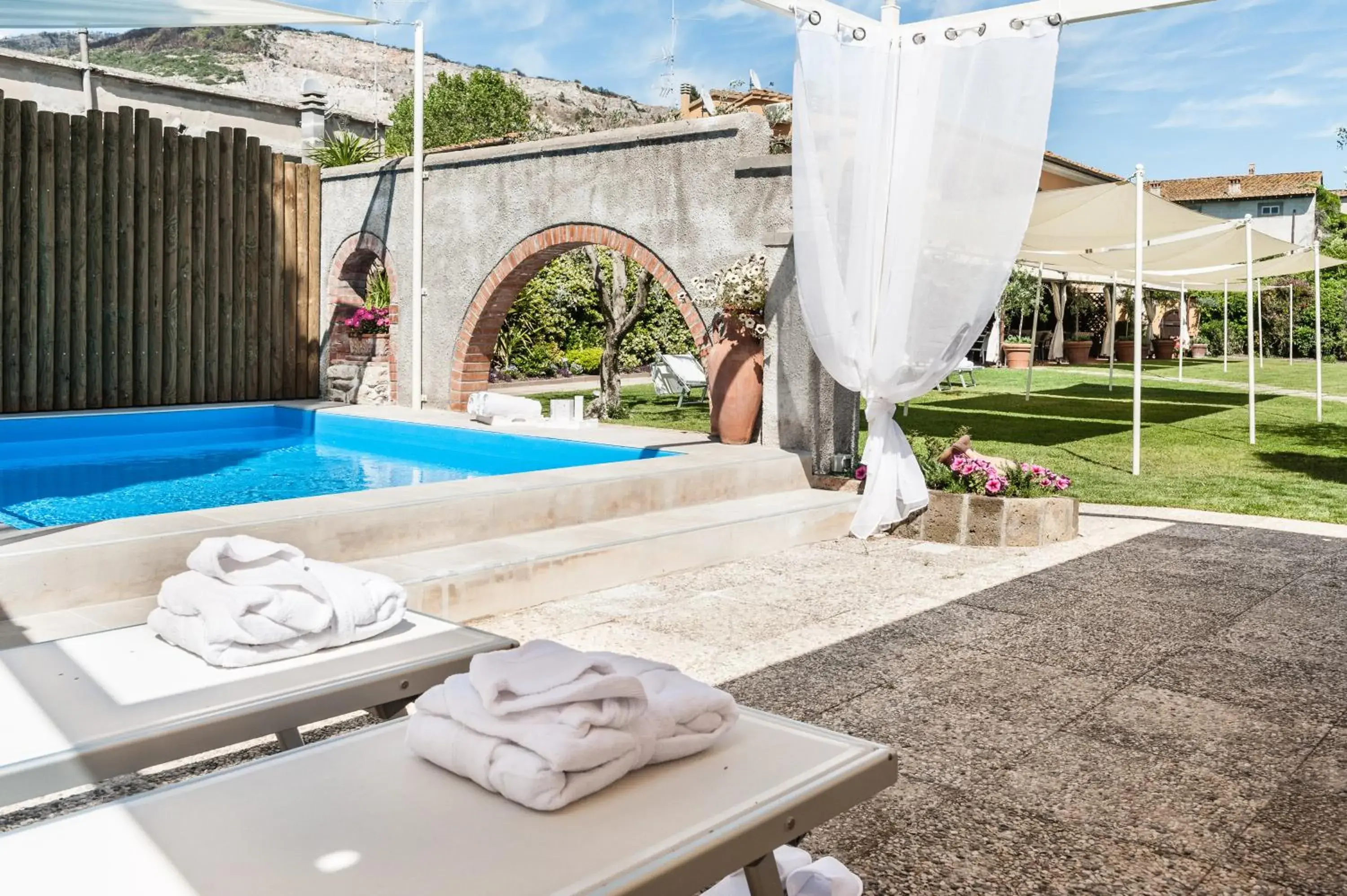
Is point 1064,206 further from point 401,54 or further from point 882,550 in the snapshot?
Answer: point 401,54

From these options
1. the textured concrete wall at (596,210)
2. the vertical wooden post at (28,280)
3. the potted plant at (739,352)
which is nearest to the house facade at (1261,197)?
the textured concrete wall at (596,210)

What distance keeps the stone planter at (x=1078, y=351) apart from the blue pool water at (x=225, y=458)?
2185 cm

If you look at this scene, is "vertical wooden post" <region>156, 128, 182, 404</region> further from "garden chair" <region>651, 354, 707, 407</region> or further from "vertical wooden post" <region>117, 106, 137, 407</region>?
"garden chair" <region>651, 354, 707, 407</region>

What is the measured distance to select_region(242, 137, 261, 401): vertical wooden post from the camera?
1033 centimetres

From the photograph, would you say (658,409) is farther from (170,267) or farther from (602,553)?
(602,553)

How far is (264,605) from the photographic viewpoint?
2611 mm

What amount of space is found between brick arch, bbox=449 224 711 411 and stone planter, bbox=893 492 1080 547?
6.82 feet

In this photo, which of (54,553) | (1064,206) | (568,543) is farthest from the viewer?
(1064,206)

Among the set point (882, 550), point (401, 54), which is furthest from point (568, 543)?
point (401, 54)

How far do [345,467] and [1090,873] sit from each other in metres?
6.47

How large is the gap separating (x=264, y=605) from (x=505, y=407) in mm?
6395

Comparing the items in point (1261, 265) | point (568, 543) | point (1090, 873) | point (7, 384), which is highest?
point (1261, 265)

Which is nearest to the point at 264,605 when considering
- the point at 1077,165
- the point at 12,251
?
the point at 12,251

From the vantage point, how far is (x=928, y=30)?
18.0 ft
